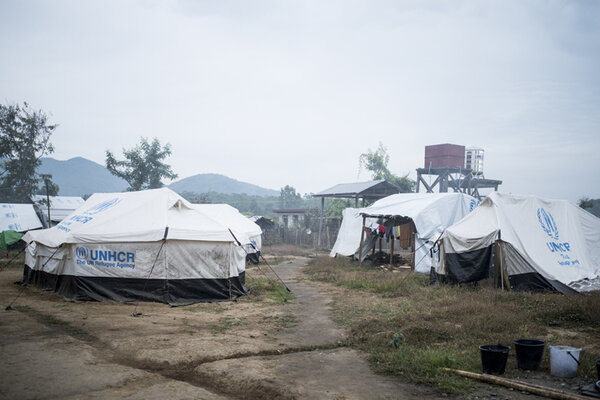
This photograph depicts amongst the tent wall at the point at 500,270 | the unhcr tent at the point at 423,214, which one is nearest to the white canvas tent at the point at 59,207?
the unhcr tent at the point at 423,214

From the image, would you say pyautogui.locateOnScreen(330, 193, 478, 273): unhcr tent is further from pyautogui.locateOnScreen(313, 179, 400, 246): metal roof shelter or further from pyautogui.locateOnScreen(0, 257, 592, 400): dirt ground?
pyautogui.locateOnScreen(0, 257, 592, 400): dirt ground

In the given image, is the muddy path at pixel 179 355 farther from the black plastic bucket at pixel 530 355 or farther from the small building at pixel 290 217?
the small building at pixel 290 217

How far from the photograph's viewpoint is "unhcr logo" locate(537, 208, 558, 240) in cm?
1277

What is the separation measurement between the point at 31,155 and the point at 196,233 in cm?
3225

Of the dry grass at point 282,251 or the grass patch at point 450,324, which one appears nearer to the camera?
the grass patch at point 450,324

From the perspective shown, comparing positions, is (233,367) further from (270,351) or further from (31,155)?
(31,155)

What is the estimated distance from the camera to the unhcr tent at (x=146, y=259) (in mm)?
10719

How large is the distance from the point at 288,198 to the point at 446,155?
132 ft

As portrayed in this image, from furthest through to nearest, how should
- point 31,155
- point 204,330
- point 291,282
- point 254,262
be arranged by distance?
point 31,155 → point 254,262 → point 291,282 → point 204,330

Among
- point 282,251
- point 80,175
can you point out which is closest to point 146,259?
point 282,251

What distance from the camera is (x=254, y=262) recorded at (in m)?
20.8

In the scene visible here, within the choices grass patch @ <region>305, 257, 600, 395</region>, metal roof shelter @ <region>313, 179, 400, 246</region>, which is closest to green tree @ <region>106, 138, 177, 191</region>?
metal roof shelter @ <region>313, 179, 400, 246</region>

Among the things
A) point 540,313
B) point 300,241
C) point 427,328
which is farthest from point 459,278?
point 300,241

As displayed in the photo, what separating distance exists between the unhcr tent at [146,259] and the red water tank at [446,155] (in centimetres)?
1744
